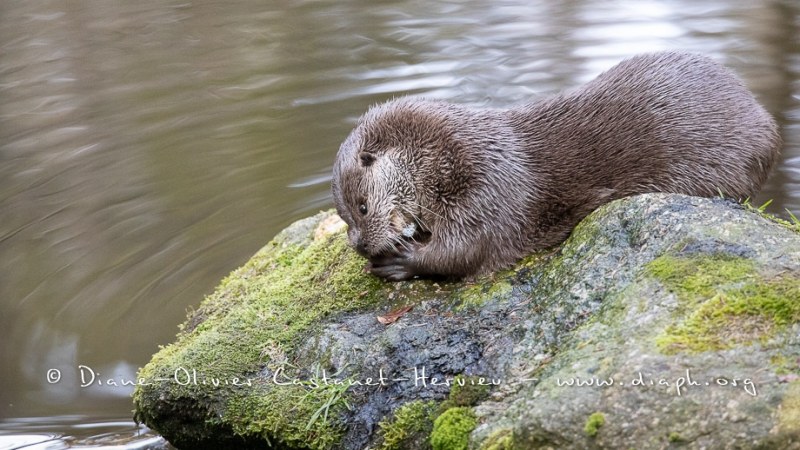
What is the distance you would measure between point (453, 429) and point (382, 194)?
1360mm

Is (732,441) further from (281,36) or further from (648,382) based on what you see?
(281,36)

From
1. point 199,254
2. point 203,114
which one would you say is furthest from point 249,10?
point 199,254

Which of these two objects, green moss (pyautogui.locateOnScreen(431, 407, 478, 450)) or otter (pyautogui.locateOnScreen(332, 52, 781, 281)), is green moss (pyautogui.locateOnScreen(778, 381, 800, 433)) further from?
otter (pyautogui.locateOnScreen(332, 52, 781, 281))

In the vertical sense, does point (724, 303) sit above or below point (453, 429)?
above

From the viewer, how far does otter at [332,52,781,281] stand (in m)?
4.36


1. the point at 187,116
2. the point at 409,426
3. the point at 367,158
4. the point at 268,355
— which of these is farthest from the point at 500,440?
the point at 187,116

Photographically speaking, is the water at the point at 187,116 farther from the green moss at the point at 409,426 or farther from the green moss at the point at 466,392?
the green moss at the point at 466,392

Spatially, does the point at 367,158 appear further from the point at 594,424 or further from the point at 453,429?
the point at 594,424

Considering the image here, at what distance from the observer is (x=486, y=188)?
4395 mm

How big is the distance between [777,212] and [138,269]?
483 centimetres

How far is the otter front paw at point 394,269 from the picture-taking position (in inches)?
175

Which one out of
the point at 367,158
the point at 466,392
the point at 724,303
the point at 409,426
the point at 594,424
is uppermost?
the point at 367,158

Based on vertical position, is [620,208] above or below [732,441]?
above

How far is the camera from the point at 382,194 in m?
4.52
